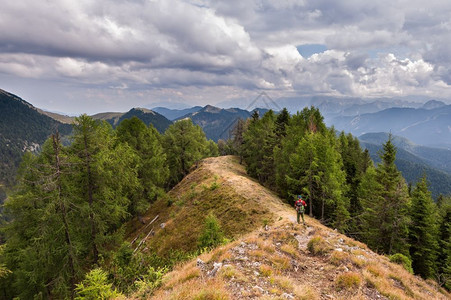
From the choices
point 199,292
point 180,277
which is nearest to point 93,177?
point 180,277

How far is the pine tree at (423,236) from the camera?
27328mm

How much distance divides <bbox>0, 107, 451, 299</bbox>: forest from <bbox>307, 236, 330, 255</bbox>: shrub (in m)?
5.92

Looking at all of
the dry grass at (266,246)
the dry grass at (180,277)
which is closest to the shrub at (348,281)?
the dry grass at (266,246)

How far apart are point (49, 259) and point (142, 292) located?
10.4 metres

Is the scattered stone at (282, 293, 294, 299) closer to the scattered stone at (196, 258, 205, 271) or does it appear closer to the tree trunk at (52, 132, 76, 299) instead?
the scattered stone at (196, 258, 205, 271)

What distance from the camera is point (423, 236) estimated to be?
90.9 ft

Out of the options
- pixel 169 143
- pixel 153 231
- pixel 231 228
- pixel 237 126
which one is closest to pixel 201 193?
pixel 153 231

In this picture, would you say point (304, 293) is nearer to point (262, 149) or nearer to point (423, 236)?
point (423, 236)

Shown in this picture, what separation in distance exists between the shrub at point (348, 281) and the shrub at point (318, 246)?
9.48ft

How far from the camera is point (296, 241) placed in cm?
1362

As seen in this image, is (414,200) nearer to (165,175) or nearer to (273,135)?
(273,135)

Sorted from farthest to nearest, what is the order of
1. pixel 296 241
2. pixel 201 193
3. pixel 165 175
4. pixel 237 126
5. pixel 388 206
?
1. pixel 237 126
2. pixel 165 175
3. pixel 201 193
4. pixel 388 206
5. pixel 296 241

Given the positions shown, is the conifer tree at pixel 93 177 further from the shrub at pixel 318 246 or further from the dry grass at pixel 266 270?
the shrub at pixel 318 246

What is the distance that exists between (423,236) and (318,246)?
2469 cm
